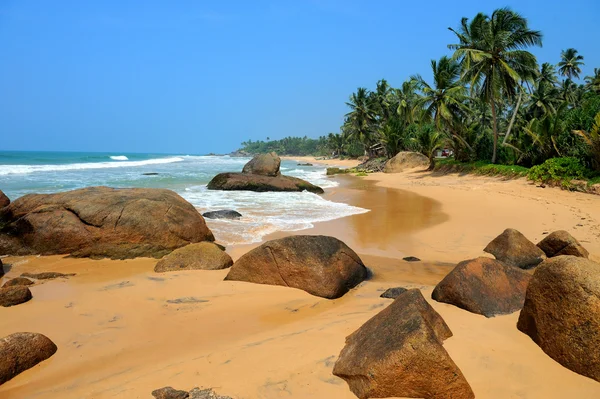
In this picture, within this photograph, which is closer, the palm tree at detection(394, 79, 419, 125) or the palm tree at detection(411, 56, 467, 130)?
the palm tree at detection(411, 56, 467, 130)

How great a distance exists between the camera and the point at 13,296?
16.3 ft

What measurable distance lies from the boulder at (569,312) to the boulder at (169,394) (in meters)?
2.98

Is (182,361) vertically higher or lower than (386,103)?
lower

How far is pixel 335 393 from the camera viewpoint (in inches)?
114

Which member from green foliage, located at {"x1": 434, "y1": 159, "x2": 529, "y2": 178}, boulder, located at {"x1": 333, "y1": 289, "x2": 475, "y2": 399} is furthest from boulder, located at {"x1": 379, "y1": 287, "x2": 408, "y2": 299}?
green foliage, located at {"x1": 434, "y1": 159, "x2": 529, "y2": 178}

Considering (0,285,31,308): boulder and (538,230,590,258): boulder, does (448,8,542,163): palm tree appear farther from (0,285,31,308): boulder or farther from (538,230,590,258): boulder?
(0,285,31,308): boulder

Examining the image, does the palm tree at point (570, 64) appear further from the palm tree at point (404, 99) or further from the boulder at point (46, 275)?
the boulder at point (46, 275)

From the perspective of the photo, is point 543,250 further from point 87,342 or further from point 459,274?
point 87,342

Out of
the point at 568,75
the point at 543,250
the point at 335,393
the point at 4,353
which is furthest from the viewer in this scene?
the point at 568,75

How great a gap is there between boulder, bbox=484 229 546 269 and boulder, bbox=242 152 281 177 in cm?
1753

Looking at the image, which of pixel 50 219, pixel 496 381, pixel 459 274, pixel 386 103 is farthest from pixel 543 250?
pixel 386 103

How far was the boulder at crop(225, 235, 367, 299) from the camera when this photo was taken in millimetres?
5383

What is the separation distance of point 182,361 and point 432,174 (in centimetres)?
3042

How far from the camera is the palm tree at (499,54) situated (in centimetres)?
2512
